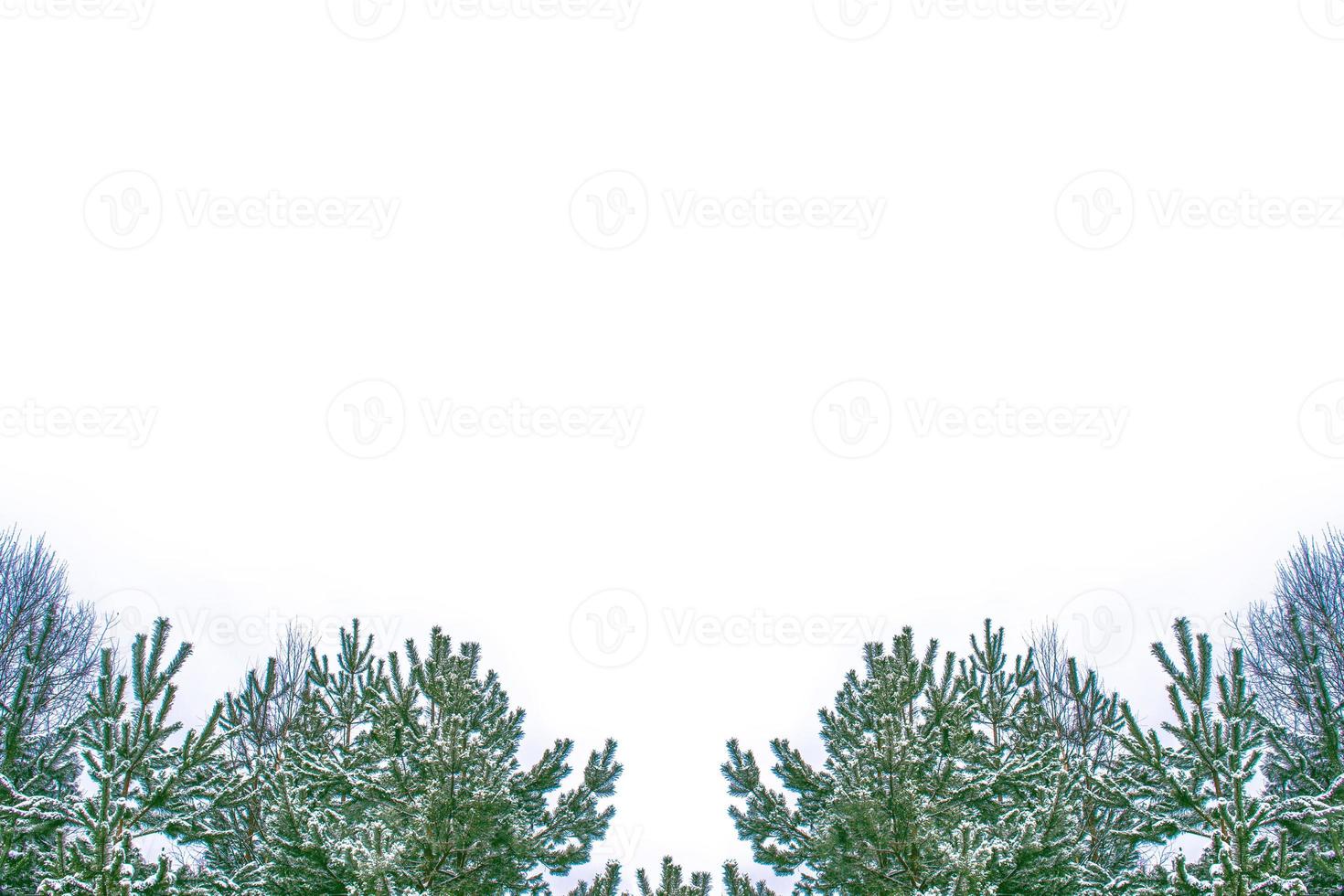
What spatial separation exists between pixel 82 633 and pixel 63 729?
4821 mm

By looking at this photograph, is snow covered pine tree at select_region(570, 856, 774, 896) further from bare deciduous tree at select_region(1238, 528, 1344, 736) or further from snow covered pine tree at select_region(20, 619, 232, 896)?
bare deciduous tree at select_region(1238, 528, 1344, 736)

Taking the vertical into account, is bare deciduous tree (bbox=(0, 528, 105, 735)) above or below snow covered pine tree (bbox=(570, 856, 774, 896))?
above

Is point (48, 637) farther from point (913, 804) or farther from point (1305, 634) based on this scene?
point (1305, 634)

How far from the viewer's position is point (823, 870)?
10234 millimetres

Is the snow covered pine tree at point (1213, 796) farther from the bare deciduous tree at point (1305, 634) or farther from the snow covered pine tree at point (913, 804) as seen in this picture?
the bare deciduous tree at point (1305, 634)

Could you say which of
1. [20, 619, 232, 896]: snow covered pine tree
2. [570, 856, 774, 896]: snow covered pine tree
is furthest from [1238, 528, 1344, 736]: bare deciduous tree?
[20, 619, 232, 896]: snow covered pine tree

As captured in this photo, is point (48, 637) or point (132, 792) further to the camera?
point (48, 637)

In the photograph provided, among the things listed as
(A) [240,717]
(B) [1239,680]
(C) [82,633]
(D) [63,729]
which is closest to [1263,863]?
(B) [1239,680]

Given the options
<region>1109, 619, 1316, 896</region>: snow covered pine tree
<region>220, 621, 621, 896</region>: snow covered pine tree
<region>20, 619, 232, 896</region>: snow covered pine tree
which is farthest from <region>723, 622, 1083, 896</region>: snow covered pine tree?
<region>20, 619, 232, 896</region>: snow covered pine tree

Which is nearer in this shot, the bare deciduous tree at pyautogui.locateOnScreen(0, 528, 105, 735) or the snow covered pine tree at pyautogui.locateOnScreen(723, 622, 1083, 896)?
the snow covered pine tree at pyautogui.locateOnScreen(723, 622, 1083, 896)

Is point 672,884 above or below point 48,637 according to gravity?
below

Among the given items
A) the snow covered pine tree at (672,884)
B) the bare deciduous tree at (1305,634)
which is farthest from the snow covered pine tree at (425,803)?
the bare deciduous tree at (1305,634)

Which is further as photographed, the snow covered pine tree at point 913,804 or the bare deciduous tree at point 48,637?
the bare deciduous tree at point 48,637

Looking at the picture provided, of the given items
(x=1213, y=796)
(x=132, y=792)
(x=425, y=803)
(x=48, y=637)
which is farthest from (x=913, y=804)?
(x=48, y=637)
